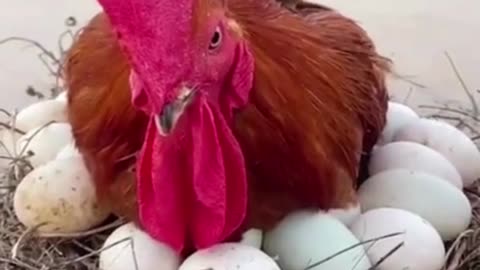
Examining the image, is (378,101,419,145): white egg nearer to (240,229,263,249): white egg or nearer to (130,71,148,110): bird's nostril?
(240,229,263,249): white egg

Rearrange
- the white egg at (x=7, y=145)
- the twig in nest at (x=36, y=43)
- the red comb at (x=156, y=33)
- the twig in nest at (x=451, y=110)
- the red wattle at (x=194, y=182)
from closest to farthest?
the red comb at (x=156, y=33) < the red wattle at (x=194, y=182) < the white egg at (x=7, y=145) < the twig in nest at (x=451, y=110) < the twig in nest at (x=36, y=43)

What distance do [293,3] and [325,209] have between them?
0.66ft

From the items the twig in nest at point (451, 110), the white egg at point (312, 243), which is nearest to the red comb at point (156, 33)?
the white egg at point (312, 243)

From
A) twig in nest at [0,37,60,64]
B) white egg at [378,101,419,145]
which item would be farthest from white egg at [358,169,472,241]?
twig in nest at [0,37,60,64]

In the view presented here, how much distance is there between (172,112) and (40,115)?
1.43ft

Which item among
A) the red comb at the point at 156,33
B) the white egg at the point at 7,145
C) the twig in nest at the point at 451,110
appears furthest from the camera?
the twig in nest at the point at 451,110

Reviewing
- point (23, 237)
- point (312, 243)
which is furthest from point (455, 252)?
point (23, 237)

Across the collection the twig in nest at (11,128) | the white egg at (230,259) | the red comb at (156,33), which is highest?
the red comb at (156,33)

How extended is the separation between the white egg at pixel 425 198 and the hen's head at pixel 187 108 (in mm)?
184

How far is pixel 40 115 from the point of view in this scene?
1.41m

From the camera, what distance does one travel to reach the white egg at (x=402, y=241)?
1.20 metres

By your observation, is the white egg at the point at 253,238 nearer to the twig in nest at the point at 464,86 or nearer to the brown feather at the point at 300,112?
the brown feather at the point at 300,112

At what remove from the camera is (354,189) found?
126 cm

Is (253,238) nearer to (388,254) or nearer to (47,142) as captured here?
(388,254)
